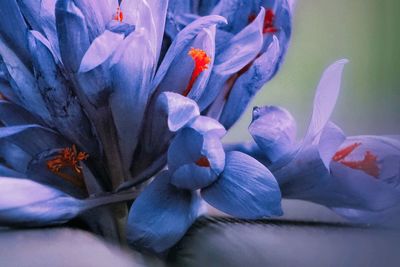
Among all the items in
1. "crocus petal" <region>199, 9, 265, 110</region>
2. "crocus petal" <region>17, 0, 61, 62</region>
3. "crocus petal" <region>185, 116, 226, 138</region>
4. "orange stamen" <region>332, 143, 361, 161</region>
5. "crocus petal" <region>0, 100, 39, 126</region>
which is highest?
"crocus petal" <region>17, 0, 61, 62</region>

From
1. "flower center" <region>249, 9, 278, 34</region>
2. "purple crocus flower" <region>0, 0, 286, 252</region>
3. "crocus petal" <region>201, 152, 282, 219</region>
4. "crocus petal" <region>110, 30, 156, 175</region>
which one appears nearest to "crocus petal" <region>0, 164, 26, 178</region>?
"purple crocus flower" <region>0, 0, 286, 252</region>

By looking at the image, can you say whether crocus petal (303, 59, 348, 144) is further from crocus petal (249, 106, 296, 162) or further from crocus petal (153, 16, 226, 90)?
crocus petal (153, 16, 226, 90)

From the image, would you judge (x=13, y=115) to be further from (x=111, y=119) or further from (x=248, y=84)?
(x=248, y=84)

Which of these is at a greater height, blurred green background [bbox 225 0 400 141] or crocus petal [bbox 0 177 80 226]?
blurred green background [bbox 225 0 400 141]

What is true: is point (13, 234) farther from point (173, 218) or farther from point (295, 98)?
point (295, 98)

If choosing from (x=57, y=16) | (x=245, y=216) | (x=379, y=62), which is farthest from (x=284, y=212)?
(x=57, y=16)
